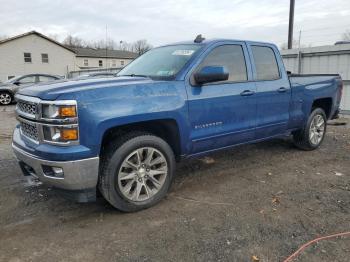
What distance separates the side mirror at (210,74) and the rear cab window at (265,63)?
43.5 inches

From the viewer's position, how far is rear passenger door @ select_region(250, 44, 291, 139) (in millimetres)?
5012

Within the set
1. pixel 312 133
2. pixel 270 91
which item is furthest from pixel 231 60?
pixel 312 133

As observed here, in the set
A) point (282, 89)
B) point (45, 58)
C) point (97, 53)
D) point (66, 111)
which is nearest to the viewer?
point (66, 111)

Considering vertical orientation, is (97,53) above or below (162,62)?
above

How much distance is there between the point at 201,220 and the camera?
3629 mm

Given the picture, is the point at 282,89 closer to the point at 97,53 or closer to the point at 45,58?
the point at 45,58

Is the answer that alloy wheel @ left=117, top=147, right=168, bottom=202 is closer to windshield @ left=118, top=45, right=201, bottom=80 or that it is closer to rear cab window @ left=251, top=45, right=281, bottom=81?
windshield @ left=118, top=45, right=201, bottom=80

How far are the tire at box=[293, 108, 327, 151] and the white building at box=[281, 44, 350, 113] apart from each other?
190 inches

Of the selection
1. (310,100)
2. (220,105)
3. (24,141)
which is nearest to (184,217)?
(220,105)

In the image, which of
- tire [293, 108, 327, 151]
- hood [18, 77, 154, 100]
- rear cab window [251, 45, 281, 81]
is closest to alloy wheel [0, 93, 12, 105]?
hood [18, 77, 154, 100]

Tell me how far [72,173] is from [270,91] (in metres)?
3.16

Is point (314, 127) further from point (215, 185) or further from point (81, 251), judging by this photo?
point (81, 251)

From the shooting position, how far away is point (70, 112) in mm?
3240

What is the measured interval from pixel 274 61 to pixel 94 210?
3530 millimetres
